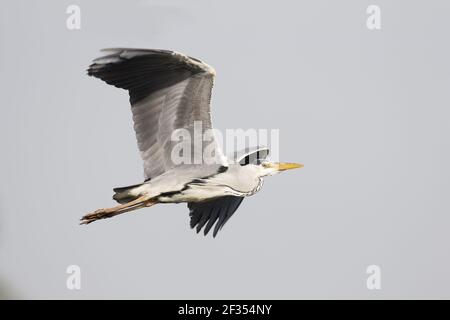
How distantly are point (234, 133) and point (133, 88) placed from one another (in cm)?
189

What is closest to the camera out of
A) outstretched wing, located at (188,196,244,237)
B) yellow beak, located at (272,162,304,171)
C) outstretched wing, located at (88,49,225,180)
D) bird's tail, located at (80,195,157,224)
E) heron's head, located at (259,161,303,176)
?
outstretched wing, located at (88,49,225,180)

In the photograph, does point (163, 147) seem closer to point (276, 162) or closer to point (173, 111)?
point (173, 111)

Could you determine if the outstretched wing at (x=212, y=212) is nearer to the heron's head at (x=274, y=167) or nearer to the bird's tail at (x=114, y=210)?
the heron's head at (x=274, y=167)

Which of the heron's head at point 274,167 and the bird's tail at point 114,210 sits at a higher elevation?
the heron's head at point 274,167

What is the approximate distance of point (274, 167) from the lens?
1484 centimetres

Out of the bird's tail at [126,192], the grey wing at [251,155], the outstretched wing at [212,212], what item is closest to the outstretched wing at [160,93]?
the bird's tail at [126,192]

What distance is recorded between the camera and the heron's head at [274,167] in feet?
48.5

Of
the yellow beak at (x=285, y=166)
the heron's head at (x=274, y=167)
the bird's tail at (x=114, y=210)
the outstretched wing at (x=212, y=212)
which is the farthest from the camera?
the outstretched wing at (x=212, y=212)

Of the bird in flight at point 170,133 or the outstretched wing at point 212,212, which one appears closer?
the bird in flight at point 170,133

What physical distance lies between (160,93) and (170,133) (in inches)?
20.8

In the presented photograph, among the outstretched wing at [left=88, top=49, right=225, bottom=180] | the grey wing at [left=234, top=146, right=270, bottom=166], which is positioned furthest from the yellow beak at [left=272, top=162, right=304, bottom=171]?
the outstretched wing at [left=88, top=49, right=225, bottom=180]

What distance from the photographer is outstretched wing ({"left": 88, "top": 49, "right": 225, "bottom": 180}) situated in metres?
13.2

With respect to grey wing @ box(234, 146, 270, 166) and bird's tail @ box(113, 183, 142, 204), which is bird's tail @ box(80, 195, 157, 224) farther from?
grey wing @ box(234, 146, 270, 166)

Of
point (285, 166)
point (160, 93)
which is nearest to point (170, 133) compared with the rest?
point (160, 93)
